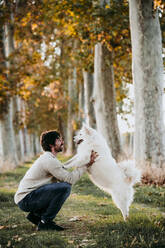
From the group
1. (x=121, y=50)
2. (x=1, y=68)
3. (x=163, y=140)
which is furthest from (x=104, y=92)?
(x=1, y=68)

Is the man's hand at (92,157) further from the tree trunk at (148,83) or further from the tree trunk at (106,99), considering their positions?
the tree trunk at (106,99)

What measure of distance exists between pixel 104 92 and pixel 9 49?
8.70m

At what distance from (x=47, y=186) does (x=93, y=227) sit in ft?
3.05

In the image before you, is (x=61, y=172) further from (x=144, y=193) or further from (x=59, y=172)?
(x=144, y=193)

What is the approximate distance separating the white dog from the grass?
37cm

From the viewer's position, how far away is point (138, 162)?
777cm

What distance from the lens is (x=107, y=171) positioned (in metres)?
4.16

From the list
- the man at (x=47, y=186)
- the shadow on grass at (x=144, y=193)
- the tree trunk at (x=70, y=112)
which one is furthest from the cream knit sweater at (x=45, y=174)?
the tree trunk at (x=70, y=112)

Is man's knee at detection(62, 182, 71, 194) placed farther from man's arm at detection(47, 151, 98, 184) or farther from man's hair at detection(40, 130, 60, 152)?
man's hair at detection(40, 130, 60, 152)

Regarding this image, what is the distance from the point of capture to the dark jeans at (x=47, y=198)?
3.98m

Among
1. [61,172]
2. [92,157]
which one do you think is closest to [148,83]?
[92,157]

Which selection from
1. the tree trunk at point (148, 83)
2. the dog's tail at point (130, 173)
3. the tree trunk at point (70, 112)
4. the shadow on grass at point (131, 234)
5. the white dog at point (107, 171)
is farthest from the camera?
the tree trunk at point (70, 112)

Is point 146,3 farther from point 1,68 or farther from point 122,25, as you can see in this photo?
point 1,68

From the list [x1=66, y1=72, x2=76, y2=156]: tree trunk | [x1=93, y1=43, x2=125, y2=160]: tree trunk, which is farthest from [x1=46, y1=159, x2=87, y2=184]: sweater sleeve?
[x1=66, y1=72, x2=76, y2=156]: tree trunk
